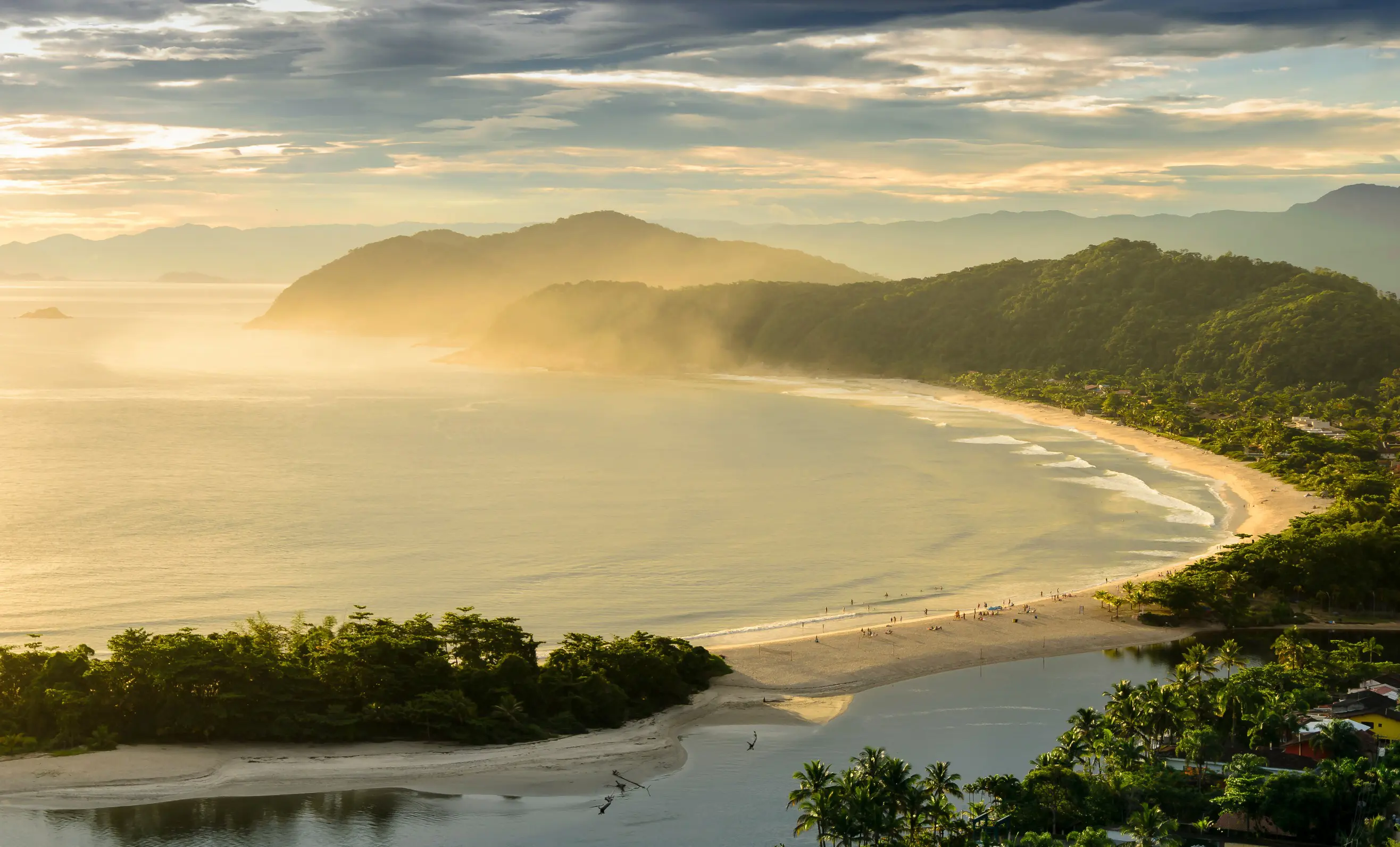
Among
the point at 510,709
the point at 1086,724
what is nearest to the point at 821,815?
the point at 1086,724

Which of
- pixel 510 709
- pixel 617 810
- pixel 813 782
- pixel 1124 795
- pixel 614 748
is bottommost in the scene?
pixel 617 810

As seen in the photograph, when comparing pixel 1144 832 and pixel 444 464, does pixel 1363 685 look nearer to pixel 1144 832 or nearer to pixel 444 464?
pixel 1144 832

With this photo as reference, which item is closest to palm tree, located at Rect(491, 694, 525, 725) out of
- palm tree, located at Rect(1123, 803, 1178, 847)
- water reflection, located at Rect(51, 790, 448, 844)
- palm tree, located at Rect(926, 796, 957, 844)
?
water reflection, located at Rect(51, 790, 448, 844)

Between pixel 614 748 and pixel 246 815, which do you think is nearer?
pixel 246 815

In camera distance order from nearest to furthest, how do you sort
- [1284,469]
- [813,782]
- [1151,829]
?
[1151,829] < [813,782] < [1284,469]

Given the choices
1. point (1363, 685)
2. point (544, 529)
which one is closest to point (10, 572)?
point (544, 529)

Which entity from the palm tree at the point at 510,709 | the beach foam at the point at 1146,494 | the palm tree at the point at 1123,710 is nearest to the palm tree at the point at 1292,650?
the palm tree at the point at 1123,710

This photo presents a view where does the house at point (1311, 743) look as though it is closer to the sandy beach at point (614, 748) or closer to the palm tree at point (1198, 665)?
the palm tree at point (1198, 665)

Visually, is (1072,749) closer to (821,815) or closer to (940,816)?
(940,816)
